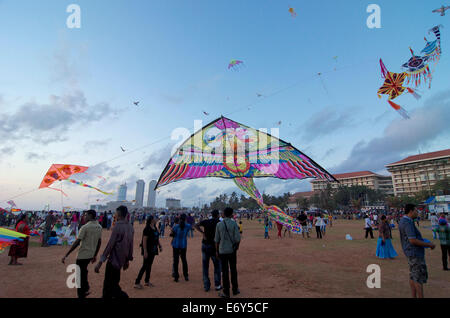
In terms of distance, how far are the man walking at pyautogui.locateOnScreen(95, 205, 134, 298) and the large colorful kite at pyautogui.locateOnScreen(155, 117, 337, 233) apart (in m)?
8.35


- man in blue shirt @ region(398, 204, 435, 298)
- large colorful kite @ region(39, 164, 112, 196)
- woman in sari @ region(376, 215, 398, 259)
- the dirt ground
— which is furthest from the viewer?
large colorful kite @ region(39, 164, 112, 196)

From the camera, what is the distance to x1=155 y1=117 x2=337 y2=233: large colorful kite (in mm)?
12578

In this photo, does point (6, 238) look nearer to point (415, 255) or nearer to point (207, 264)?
point (207, 264)

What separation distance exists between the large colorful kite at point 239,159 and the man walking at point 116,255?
835cm

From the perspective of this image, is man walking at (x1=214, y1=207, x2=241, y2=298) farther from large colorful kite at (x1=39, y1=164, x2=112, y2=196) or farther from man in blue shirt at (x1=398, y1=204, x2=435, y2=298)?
large colorful kite at (x1=39, y1=164, x2=112, y2=196)

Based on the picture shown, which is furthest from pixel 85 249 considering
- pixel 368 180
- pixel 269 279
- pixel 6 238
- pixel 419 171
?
pixel 368 180

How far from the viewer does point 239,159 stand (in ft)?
44.3

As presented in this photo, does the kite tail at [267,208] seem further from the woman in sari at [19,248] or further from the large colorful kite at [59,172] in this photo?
the woman in sari at [19,248]

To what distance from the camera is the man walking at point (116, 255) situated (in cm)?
404

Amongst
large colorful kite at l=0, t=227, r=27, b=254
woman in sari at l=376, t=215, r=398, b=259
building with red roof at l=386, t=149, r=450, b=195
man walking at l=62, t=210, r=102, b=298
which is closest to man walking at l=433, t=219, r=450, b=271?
woman in sari at l=376, t=215, r=398, b=259

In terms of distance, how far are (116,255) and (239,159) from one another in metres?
9.92
